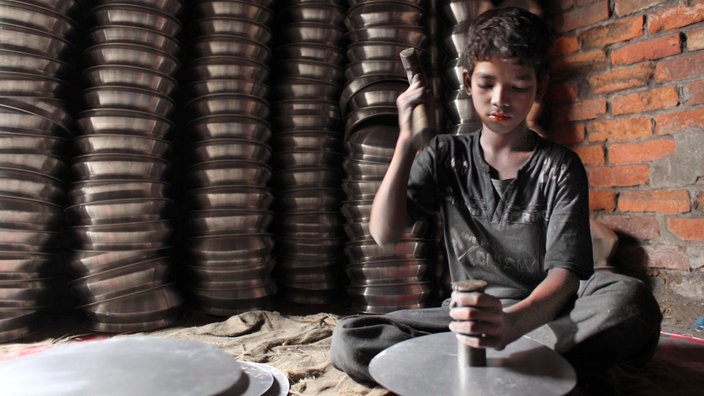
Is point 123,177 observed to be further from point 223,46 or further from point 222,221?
point 223,46

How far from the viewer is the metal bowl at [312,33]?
2576mm

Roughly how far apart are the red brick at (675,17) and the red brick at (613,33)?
0.05 metres

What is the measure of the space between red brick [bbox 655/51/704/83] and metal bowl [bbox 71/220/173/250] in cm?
229

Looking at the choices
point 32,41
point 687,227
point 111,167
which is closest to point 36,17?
point 32,41

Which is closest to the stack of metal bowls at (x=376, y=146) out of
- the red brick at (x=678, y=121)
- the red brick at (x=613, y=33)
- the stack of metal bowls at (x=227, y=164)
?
the stack of metal bowls at (x=227, y=164)

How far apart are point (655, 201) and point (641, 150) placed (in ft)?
0.76

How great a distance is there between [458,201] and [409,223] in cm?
17

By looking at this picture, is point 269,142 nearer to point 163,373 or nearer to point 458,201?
point 458,201

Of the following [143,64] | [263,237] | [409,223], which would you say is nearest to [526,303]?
[409,223]

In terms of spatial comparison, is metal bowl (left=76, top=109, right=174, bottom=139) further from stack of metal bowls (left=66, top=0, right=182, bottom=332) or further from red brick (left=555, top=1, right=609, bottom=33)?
red brick (left=555, top=1, right=609, bottom=33)

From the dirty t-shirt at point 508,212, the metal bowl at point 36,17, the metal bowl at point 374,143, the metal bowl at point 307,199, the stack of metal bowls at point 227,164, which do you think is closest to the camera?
the dirty t-shirt at point 508,212

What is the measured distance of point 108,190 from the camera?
2.12m

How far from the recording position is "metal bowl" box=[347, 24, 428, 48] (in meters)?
2.52

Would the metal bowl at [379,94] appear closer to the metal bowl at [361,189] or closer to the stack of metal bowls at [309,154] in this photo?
the stack of metal bowls at [309,154]
